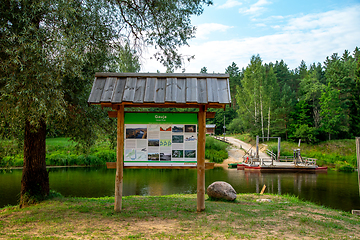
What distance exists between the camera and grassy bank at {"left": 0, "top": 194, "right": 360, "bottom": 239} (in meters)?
4.55

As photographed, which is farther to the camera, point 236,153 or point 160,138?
point 236,153

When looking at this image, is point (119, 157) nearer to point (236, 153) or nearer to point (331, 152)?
point (236, 153)

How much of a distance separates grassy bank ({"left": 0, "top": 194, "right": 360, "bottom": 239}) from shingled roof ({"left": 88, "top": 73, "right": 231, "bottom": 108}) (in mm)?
2478

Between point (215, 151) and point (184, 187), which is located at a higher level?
point (215, 151)

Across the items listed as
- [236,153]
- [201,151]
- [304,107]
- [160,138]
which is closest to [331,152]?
[304,107]

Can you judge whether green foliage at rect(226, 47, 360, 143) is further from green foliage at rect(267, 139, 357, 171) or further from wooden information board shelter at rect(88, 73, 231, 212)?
wooden information board shelter at rect(88, 73, 231, 212)

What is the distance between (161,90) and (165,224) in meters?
2.82

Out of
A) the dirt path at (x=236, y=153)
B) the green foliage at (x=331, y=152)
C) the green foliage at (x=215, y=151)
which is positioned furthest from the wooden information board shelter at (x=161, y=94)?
the green foliage at (x=331, y=152)

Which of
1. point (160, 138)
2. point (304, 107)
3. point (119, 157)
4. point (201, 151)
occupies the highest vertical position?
point (304, 107)

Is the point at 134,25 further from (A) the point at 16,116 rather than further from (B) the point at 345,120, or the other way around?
(B) the point at 345,120

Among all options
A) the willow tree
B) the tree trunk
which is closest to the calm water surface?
the tree trunk

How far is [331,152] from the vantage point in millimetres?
32094

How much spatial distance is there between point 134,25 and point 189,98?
185 inches

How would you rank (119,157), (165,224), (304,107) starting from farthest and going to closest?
(304,107) → (119,157) → (165,224)
